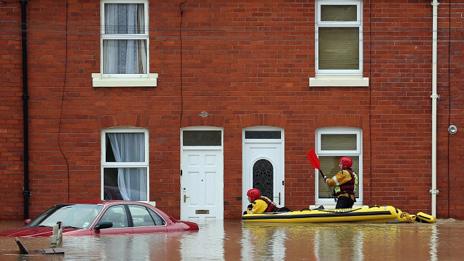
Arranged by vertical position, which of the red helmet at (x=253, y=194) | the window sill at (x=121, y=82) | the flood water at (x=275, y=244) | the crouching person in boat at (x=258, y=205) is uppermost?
the window sill at (x=121, y=82)

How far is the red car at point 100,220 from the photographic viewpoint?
60.5 feet

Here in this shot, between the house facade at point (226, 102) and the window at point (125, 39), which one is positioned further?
the window at point (125, 39)

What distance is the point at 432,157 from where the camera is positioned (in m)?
26.7

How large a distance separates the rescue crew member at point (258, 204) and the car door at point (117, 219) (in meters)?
5.54

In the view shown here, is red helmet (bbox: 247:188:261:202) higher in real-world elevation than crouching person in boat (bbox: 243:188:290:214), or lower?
higher

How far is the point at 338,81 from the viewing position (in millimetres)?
26547

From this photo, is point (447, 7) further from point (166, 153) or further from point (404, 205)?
point (166, 153)

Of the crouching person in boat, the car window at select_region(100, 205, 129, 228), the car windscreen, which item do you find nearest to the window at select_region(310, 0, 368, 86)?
the crouching person in boat

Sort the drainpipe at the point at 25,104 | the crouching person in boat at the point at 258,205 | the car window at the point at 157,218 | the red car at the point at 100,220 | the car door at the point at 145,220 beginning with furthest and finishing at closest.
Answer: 1. the drainpipe at the point at 25,104
2. the crouching person in boat at the point at 258,205
3. the car window at the point at 157,218
4. the car door at the point at 145,220
5. the red car at the point at 100,220

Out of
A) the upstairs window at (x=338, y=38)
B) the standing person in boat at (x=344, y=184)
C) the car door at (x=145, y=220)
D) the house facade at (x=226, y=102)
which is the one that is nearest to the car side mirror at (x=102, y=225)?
the car door at (x=145, y=220)

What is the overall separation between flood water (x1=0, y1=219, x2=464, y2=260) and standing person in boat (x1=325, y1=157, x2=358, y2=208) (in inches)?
37.5

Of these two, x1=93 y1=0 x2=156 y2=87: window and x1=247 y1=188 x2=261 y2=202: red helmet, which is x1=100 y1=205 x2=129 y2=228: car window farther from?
x1=93 y1=0 x2=156 y2=87: window

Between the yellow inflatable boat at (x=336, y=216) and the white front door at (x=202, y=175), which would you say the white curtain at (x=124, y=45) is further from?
the yellow inflatable boat at (x=336, y=216)

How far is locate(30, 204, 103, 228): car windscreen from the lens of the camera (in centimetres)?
1870
